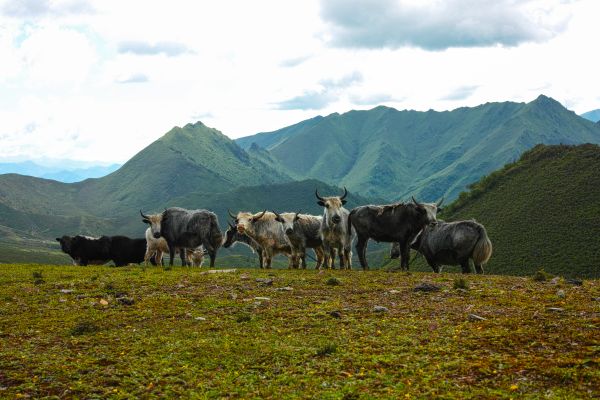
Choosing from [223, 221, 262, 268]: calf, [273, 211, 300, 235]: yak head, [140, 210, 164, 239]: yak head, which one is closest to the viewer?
[273, 211, 300, 235]: yak head

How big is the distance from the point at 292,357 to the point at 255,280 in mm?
8627

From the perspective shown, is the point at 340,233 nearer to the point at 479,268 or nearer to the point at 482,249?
the point at 482,249

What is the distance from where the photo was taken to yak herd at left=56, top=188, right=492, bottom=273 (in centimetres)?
2433

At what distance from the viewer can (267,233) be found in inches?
1103

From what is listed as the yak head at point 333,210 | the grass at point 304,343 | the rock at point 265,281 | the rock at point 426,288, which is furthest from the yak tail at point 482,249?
the rock at point 265,281

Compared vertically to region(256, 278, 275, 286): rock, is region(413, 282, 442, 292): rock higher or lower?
lower

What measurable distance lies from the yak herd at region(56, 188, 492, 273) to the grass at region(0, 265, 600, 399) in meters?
7.56

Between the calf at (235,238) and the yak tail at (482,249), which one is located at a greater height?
the calf at (235,238)

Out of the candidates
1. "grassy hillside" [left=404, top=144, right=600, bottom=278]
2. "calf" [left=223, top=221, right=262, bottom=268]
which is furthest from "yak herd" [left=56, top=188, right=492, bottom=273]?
"grassy hillside" [left=404, top=144, right=600, bottom=278]

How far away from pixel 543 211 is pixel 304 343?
96324mm

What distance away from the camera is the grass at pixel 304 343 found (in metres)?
8.55

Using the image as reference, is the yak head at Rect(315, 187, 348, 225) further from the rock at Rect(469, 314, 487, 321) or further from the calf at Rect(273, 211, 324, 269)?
the rock at Rect(469, 314, 487, 321)

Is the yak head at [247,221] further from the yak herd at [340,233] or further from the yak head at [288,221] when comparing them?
the yak head at [288,221]

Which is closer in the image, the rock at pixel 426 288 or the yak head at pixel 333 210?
the rock at pixel 426 288
